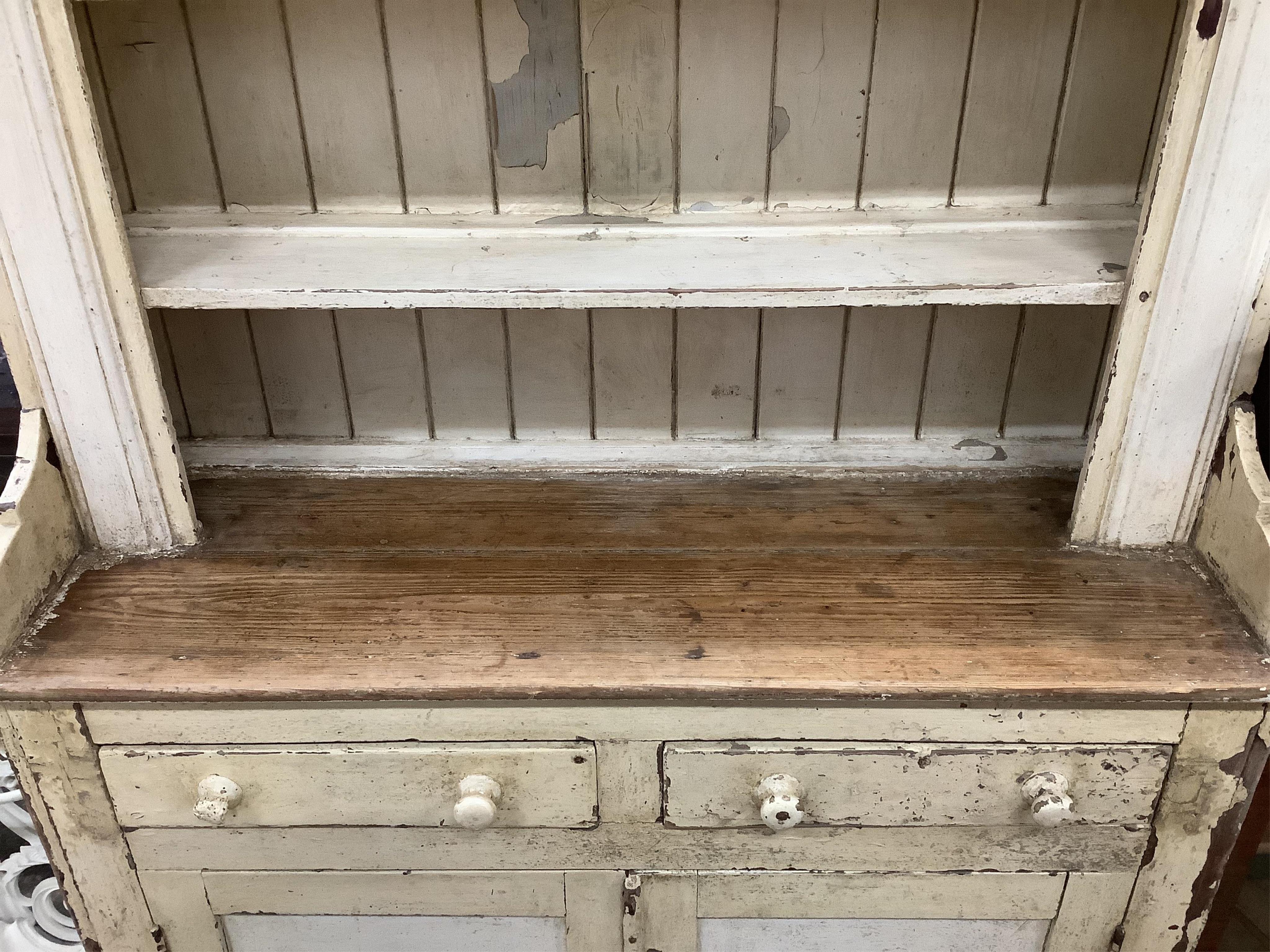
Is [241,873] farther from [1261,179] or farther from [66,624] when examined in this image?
[1261,179]

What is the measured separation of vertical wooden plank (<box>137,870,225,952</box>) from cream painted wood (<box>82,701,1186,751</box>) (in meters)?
0.23

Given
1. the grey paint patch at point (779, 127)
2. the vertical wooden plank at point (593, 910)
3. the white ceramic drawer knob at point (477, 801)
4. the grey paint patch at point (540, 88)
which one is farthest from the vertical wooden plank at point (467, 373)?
the vertical wooden plank at point (593, 910)

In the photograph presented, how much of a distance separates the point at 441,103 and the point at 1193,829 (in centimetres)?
135

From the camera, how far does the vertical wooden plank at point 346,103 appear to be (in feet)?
4.08

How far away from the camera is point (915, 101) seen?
128 centimetres

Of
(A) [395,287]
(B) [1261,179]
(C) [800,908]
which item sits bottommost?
(C) [800,908]

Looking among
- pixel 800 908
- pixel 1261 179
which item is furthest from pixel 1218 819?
pixel 1261 179

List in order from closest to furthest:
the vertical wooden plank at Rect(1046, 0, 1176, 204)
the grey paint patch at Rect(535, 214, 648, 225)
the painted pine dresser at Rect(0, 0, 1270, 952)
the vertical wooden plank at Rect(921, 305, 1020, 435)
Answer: the painted pine dresser at Rect(0, 0, 1270, 952), the vertical wooden plank at Rect(1046, 0, 1176, 204), the grey paint patch at Rect(535, 214, 648, 225), the vertical wooden plank at Rect(921, 305, 1020, 435)

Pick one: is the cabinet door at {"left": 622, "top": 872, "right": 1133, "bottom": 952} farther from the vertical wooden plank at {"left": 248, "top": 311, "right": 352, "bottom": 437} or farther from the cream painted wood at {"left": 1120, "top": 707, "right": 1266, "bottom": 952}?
the vertical wooden plank at {"left": 248, "top": 311, "right": 352, "bottom": 437}

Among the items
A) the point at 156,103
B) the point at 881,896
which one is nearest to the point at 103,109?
the point at 156,103

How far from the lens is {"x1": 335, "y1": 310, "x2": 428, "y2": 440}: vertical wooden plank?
1.44 m

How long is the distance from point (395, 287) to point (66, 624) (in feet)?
1.94

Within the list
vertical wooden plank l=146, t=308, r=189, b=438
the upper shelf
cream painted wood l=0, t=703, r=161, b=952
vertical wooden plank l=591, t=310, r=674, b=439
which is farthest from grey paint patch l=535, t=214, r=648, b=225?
cream painted wood l=0, t=703, r=161, b=952

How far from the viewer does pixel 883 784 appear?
1.17 meters
